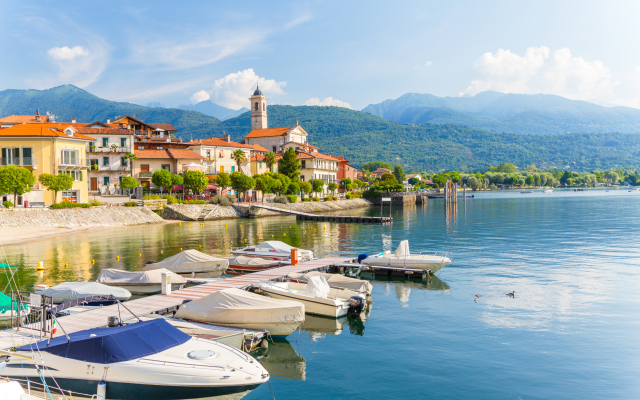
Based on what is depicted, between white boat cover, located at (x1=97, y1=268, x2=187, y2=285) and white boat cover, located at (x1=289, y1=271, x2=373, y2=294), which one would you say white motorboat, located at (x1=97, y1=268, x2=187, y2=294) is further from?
white boat cover, located at (x1=289, y1=271, x2=373, y2=294)

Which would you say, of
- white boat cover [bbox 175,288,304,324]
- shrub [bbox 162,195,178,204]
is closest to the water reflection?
white boat cover [bbox 175,288,304,324]

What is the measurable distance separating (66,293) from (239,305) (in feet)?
35.7

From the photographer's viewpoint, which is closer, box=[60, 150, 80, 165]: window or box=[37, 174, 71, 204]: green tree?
box=[37, 174, 71, 204]: green tree

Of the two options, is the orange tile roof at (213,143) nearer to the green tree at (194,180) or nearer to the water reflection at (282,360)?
the green tree at (194,180)

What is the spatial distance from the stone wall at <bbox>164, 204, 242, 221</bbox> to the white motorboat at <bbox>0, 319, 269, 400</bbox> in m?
70.0

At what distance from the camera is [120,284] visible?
94.4 feet

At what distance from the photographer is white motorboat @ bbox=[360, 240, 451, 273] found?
33.6m

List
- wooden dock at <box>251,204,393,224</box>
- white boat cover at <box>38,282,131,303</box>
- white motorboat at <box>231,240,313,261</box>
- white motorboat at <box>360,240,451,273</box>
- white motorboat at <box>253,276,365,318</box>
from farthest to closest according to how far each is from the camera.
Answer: wooden dock at <box>251,204,393,224</box>
white motorboat at <box>231,240,313,261</box>
white motorboat at <box>360,240,451,273</box>
white boat cover at <box>38,282,131,303</box>
white motorboat at <box>253,276,365,318</box>

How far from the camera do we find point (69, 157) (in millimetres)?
72062

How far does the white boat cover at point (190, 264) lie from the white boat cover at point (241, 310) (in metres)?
12.8

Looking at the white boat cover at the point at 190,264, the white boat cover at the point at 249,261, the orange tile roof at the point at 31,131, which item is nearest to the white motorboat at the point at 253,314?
the white boat cover at the point at 190,264

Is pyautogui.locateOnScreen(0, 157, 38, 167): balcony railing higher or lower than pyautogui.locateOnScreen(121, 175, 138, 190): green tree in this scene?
higher

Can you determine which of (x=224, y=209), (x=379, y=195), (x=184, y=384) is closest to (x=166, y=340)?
(x=184, y=384)

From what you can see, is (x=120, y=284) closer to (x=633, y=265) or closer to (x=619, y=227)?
(x=633, y=265)
